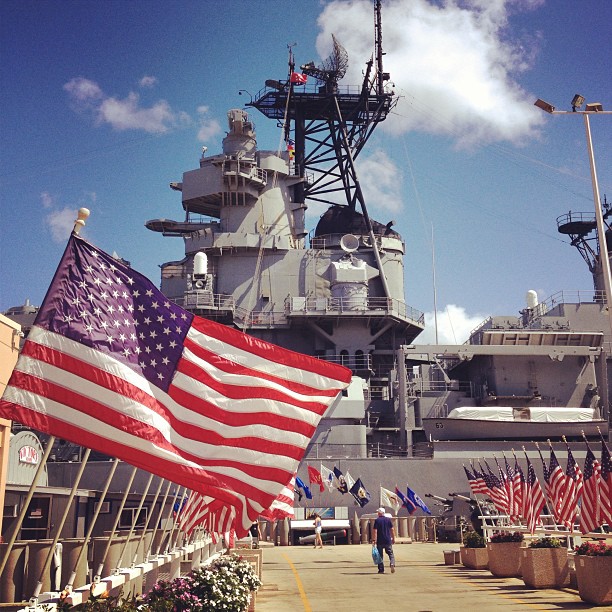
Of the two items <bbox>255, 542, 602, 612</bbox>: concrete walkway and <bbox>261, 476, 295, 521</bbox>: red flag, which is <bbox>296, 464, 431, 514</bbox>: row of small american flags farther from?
<bbox>261, 476, 295, 521</bbox>: red flag

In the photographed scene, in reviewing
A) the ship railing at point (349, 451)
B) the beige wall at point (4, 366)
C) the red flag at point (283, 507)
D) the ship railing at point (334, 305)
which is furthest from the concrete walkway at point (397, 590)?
the ship railing at point (334, 305)

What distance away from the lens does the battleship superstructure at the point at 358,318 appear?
117 ft

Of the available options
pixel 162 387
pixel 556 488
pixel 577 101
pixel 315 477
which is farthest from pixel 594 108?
pixel 315 477

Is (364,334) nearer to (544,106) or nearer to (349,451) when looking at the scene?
(349,451)

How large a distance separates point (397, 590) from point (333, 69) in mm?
41260

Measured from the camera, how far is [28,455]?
22.1 meters

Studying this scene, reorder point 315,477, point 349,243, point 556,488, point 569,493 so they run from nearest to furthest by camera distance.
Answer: point 569,493, point 556,488, point 315,477, point 349,243

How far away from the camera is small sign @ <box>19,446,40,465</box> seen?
21.5 metres

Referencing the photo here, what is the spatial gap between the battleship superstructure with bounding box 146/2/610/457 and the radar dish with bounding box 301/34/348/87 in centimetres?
48

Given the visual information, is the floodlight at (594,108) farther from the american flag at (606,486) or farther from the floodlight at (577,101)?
the american flag at (606,486)

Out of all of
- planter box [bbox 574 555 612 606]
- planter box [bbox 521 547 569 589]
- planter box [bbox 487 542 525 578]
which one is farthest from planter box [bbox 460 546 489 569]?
planter box [bbox 574 555 612 606]

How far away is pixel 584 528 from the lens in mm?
14227

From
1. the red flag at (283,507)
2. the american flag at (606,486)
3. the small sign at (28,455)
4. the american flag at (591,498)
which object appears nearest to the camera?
the red flag at (283,507)

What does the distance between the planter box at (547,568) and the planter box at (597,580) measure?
2.33 m
